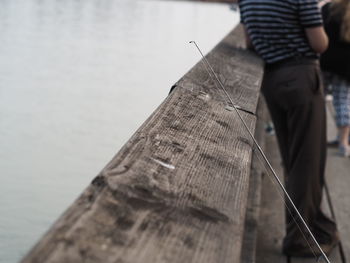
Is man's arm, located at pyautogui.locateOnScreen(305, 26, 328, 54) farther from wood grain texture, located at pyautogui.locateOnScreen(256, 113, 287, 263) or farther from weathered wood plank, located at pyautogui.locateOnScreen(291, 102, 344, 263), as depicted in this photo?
weathered wood plank, located at pyautogui.locateOnScreen(291, 102, 344, 263)

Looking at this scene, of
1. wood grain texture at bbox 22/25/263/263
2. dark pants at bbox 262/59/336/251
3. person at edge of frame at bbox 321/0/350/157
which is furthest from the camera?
person at edge of frame at bbox 321/0/350/157

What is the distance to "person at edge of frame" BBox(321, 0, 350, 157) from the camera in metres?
3.91

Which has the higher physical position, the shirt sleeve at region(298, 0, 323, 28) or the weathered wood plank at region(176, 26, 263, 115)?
the shirt sleeve at region(298, 0, 323, 28)

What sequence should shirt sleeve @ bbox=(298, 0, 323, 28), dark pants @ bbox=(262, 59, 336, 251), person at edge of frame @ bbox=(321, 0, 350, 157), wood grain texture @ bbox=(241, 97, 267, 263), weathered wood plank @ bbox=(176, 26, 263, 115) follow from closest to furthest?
weathered wood plank @ bbox=(176, 26, 263, 115) < wood grain texture @ bbox=(241, 97, 267, 263) < shirt sleeve @ bbox=(298, 0, 323, 28) < dark pants @ bbox=(262, 59, 336, 251) < person at edge of frame @ bbox=(321, 0, 350, 157)

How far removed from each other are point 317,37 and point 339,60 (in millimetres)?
1602

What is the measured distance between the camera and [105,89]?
26.9 feet

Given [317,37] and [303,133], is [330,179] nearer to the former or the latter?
[303,133]

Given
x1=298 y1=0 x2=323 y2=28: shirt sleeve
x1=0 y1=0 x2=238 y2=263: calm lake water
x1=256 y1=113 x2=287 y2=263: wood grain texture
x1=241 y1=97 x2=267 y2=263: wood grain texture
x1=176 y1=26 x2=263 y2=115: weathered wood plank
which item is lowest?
x1=0 y1=0 x2=238 y2=263: calm lake water

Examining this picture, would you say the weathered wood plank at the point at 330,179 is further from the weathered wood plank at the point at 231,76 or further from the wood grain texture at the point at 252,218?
the weathered wood plank at the point at 231,76

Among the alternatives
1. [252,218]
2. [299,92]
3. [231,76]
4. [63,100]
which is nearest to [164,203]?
[231,76]

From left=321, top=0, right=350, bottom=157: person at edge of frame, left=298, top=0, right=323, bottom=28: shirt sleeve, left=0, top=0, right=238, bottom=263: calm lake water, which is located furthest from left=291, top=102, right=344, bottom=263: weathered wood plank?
left=0, top=0, right=238, bottom=263: calm lake water

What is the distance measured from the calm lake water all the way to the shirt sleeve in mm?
1868

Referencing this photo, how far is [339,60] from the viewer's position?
4.35 m

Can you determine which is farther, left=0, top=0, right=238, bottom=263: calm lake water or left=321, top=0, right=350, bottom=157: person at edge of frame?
left=0, top=0, right=238, bottom=263: calm lake water
